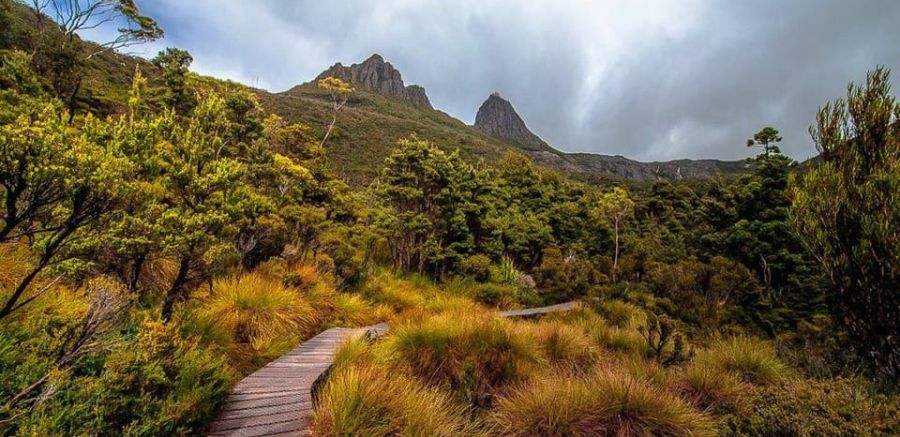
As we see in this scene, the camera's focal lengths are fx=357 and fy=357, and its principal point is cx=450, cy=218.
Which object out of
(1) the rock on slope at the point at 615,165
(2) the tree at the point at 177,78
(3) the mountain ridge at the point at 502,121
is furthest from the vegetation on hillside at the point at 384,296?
(3) the mountain ridge at the point at 502,121

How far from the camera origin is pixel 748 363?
6.19m

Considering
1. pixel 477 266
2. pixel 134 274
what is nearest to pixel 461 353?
pixel 134 274

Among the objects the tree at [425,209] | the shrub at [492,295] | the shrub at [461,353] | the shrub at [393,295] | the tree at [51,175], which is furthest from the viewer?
the tree at [425,209]

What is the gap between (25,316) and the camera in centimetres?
308

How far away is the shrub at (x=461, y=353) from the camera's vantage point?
542 cm

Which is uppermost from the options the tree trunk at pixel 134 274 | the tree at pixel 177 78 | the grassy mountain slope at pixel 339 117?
the grassy mountain slope at pixel 339 117

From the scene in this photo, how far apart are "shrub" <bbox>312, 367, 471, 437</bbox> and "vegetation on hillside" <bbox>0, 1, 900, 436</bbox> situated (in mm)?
22

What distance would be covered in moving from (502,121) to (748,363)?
17098cm

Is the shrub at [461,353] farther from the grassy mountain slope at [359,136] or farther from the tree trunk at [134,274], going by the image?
the grassy mountain slope at [359,136]

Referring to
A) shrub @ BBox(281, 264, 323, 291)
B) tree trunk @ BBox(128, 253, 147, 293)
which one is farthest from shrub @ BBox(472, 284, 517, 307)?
tree trunk @ BBox(128, 253, 147, 293)

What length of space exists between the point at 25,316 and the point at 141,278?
9.76 ft

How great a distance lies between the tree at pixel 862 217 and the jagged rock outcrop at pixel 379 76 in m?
126

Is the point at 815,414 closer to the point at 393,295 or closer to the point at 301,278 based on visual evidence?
the point at 301,278

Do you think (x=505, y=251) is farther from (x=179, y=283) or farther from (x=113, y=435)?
(x=113, y=435)
